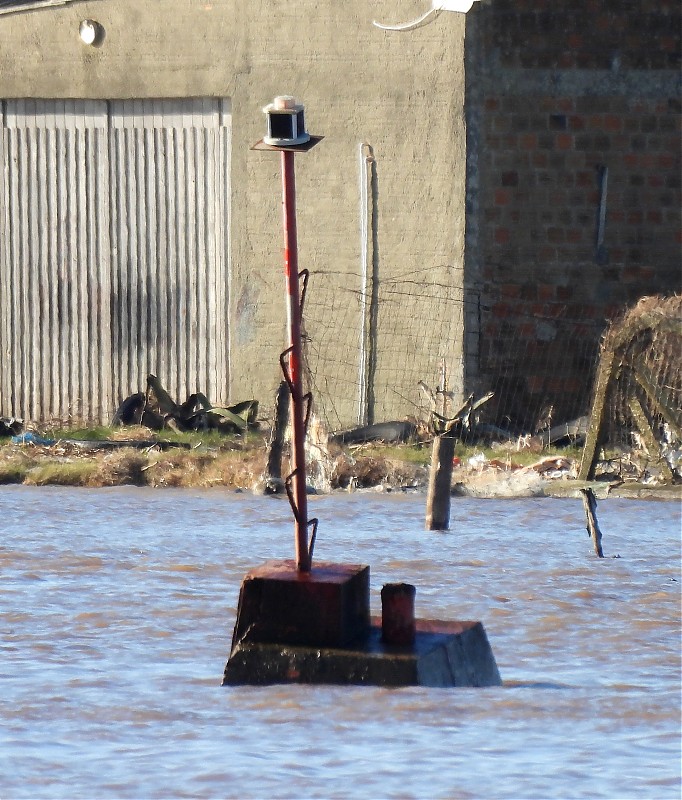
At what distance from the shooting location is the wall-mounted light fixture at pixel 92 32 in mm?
16109

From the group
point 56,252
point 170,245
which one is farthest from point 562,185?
point 56,252

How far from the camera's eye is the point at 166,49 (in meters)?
16.0

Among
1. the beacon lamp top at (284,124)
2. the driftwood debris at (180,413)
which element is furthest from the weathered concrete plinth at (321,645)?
the driftwood debris at (180,413)

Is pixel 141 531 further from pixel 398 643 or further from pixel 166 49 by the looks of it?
pixel 166 49

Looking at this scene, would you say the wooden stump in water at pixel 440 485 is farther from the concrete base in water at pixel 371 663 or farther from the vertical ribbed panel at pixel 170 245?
the vertical ribbed panel at pixel 170 245

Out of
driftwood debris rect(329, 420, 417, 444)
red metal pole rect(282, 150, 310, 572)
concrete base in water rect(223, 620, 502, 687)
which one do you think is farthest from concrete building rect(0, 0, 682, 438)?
concrete base in water rect(223, 620, 502, 687)

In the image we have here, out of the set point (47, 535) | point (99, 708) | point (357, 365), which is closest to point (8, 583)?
point (47, 535)

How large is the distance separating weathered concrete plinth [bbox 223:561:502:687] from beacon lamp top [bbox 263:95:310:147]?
1.76m

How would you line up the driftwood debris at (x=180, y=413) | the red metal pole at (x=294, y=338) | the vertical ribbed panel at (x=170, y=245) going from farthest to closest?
the vertical ribbed panel at (x=170, y=245) → the driftwood debris at (x=180, y=413) → the red metal pole at (x=294, y=338)

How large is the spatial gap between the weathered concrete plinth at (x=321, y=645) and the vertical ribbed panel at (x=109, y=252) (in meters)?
9.08

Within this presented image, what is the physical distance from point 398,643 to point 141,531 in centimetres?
458

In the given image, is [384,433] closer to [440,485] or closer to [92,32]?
[440,485]

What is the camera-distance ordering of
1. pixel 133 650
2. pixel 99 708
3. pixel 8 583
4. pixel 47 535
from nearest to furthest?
pixel 99 708, pixel 133 650, pixel 8 583, pixel 47 535

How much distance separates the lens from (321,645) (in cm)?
716
